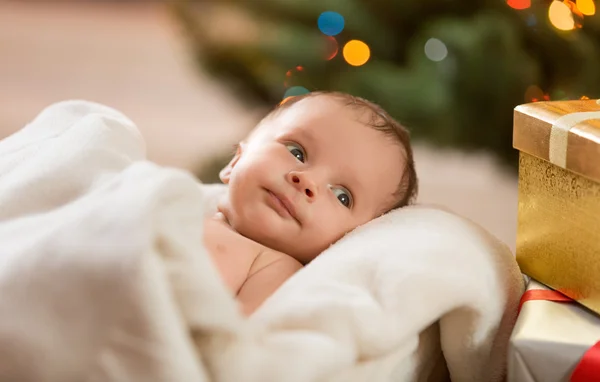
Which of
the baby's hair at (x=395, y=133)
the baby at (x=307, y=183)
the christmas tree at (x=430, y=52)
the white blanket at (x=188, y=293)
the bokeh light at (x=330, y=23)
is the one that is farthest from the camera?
the bokeh light at (x=330, y=23)

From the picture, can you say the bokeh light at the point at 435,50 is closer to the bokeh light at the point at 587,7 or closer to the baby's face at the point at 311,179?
the bokeh light at the point at 587,7

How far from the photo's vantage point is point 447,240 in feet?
2.55

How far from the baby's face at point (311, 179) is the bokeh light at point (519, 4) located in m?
0.80

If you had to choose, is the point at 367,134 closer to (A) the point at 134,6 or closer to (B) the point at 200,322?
(B) the point at 200,322

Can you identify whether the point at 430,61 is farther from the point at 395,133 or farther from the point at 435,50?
the point at 395,133

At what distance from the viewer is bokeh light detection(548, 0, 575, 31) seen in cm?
155

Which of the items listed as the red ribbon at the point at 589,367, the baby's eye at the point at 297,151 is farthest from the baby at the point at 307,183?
the red ribbon at the point at 589,367

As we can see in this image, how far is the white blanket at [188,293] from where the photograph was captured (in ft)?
1.76

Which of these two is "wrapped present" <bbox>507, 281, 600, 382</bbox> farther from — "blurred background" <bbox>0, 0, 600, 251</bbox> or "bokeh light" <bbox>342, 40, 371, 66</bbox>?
"bokeh light" <bbox>342, 40, 371, 66</bbox>

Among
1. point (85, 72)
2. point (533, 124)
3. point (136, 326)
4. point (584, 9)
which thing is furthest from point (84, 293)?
point (85, 72)

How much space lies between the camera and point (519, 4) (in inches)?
63.5

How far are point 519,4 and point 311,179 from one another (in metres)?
0.93

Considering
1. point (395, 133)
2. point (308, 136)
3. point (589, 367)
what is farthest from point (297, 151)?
point (589, 367)

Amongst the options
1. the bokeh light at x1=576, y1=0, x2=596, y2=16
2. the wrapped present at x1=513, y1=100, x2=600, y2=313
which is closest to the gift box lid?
the wrapped present at x1=513, y1=100, x2=600, y2=313
